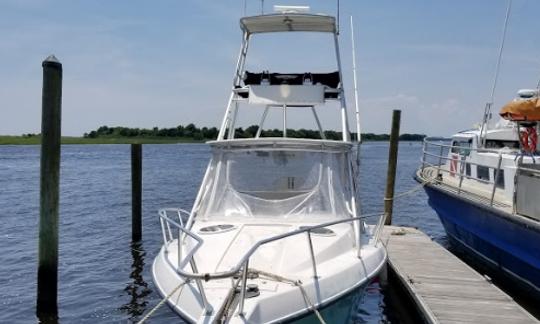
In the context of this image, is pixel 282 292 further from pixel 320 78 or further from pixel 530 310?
pixel 530 310

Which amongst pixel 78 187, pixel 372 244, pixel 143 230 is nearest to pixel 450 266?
pixel 372 244

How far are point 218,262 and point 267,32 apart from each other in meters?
5.64

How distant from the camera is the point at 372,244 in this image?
25.4 feet

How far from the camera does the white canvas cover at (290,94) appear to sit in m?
9.06

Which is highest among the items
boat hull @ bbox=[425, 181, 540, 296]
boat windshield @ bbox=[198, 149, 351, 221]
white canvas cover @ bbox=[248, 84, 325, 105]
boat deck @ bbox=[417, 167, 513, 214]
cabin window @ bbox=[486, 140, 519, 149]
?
white canvas cover @ bbox=[248, 84, 325, 105]

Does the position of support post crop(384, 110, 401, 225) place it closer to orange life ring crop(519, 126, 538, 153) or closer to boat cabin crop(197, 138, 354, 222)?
orange life ring crop(519, 126, 538, 153)

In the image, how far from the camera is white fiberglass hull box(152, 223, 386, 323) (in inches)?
204

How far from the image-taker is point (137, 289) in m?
11.7

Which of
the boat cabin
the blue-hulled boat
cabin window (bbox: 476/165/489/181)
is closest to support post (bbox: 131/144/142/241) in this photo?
the boat cabin

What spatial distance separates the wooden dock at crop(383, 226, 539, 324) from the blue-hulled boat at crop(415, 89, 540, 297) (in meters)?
0.83

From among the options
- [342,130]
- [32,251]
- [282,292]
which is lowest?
[32,251]

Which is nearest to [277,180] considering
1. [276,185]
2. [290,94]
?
[276,185]

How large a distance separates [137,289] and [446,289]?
21.9 feet

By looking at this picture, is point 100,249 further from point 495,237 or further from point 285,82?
point 495,237
